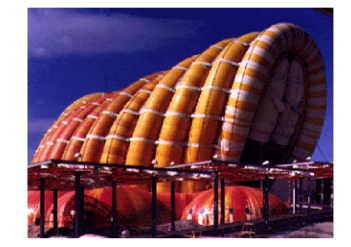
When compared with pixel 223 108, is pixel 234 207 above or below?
below

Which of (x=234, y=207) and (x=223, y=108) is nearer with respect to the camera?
(x=234, y=207)

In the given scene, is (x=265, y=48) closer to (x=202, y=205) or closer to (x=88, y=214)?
(x=202, y=205)

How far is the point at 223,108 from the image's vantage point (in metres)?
44.9

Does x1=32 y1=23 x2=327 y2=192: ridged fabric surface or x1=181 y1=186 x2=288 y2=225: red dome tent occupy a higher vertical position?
x1=32 y1=23 x2=327 y2=192: ridged fabric surface

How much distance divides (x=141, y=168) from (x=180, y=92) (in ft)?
74.7

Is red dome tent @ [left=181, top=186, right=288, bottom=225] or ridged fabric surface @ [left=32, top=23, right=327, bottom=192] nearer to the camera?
red dome tent @ [left=181, top=186, right=288, bottom=225]

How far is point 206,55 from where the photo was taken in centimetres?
5022

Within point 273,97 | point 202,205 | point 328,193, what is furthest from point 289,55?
point 202,205

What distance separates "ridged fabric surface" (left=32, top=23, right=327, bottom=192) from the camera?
44.2 metres

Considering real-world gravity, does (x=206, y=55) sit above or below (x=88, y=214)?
above

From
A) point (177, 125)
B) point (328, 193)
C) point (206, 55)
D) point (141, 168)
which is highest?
point (206, 55)

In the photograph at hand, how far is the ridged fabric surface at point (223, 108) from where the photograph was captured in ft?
145

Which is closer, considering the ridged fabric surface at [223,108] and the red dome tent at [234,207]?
the red dome tent at [234,207]

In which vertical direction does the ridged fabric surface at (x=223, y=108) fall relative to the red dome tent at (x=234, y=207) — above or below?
above
